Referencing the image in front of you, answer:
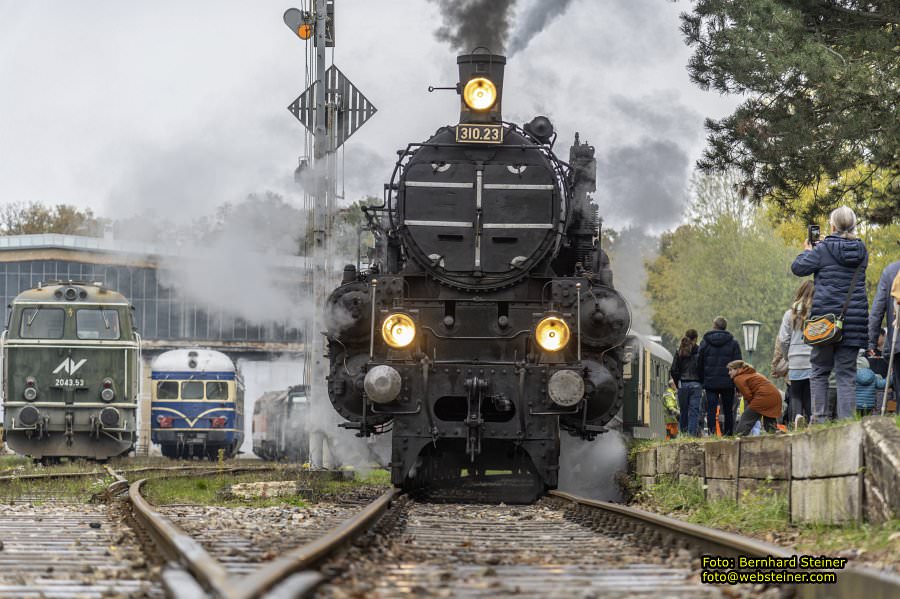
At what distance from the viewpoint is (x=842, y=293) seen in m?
9.89

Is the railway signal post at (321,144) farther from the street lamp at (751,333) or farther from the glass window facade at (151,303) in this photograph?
the glass window facade at (151,303)

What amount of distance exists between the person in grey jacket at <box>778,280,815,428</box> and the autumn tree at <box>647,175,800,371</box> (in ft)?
117

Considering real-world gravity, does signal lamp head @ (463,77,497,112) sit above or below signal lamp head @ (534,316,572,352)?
above

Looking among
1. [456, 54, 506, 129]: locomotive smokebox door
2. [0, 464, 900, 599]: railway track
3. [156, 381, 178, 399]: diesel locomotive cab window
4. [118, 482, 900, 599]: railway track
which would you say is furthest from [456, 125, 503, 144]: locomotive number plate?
[156, 381, 178, 399]: diesel locomotive cab window

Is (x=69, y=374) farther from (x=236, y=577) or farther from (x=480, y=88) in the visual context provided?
(x=236, y=577)

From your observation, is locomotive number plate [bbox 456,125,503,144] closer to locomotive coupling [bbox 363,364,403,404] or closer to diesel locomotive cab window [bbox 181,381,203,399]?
locomotive coupling [bbox 363,364,403,404]

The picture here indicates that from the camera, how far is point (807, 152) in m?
16.1

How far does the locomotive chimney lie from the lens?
506 inches

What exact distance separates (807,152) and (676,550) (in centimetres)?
1013

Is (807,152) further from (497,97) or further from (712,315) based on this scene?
(712,315)

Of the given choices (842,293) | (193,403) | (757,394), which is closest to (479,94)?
(757,394)

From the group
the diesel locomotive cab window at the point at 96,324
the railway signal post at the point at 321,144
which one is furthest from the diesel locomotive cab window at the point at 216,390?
the railway signal post at the point at 321,144

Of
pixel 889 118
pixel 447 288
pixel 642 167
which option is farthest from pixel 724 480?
pixel 642 167

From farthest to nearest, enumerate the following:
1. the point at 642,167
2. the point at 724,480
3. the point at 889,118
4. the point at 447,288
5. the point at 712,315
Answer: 1. the point at 712,315
2. the point at 642,167
3. the point at 889,118
4. the point at 447,288
5. the point at 724,480
